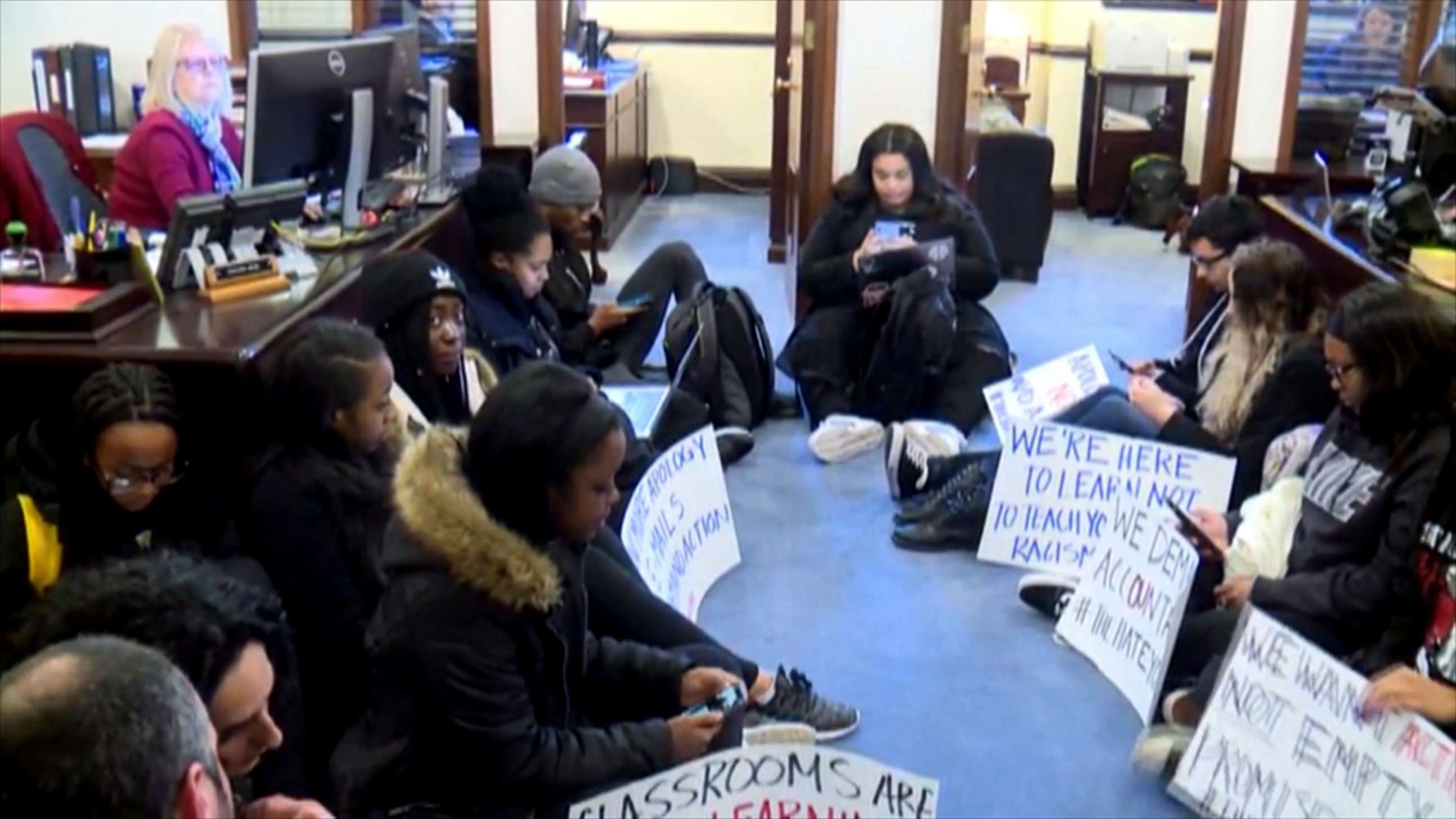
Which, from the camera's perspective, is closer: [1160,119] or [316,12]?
[316,12]

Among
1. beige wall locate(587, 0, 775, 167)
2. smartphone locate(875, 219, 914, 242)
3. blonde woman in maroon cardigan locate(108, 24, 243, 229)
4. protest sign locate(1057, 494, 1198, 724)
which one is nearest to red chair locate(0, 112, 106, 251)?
blonde woman in maroon cardigan locate(108, 24, 243, 229)

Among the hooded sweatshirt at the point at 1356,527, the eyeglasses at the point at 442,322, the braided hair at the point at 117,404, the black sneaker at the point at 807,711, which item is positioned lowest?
the black sneaker at the point at 807,711

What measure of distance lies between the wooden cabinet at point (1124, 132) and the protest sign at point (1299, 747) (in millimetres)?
5464

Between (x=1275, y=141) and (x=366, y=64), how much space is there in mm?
3127

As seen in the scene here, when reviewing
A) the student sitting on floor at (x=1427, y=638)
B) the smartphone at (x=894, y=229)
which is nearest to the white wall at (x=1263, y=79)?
the smartphone at (x=894, y=229)

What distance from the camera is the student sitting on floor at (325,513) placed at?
2.20 metres

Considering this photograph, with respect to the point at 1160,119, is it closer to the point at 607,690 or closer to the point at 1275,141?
A: the point at 1275,141

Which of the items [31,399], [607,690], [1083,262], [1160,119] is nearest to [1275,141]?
[1083,262]

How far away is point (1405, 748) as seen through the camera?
6.84 feet

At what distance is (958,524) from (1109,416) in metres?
0.43

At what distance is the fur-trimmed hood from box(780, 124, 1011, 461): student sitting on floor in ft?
7.85

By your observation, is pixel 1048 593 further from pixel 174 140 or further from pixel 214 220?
pixel 174 140

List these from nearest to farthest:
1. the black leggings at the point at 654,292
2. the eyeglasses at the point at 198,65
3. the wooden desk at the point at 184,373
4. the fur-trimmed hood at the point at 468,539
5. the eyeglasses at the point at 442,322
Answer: the fur-trimmed hood at the point at 468,539, the wooden desk at the point at 184,373, the eyeglasses at the point at 442,322, the eyeglasses at the point at 198,65, the black leggings at the point at 654,292

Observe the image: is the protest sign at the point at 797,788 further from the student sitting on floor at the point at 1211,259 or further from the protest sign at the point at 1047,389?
the student sitting on floor at the point at 1211,259
